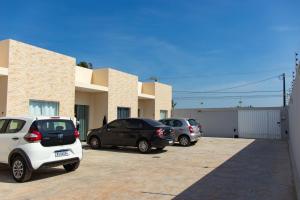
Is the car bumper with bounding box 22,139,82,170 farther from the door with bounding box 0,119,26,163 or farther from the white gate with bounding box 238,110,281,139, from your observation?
the white gate with bounding box 238,110,281,139

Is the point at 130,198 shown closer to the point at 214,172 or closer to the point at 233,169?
the point at 214,172

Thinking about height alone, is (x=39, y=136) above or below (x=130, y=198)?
above

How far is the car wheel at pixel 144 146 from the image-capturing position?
14352 millimetres

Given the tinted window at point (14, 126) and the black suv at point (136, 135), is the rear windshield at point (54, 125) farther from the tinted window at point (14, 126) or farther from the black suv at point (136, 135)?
the black suv at point (136, 135)

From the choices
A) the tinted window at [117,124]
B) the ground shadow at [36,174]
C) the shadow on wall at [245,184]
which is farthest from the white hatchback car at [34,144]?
the tinted window at [117,124]

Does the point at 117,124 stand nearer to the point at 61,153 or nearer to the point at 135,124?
the point at 135,124

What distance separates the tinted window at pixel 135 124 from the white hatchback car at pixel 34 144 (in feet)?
19.3

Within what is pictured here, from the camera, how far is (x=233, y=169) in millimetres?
10398

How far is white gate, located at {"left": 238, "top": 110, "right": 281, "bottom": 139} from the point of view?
26.7 m

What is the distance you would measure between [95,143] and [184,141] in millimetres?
5144

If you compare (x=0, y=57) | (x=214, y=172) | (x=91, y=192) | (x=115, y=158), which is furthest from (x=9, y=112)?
(x=214, y=172)

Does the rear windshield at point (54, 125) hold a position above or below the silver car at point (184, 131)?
above

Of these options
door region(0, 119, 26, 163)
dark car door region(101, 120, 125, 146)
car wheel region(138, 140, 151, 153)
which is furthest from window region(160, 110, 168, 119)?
door region(0, 119, 26, 163)

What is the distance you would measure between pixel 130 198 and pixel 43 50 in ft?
35.4
